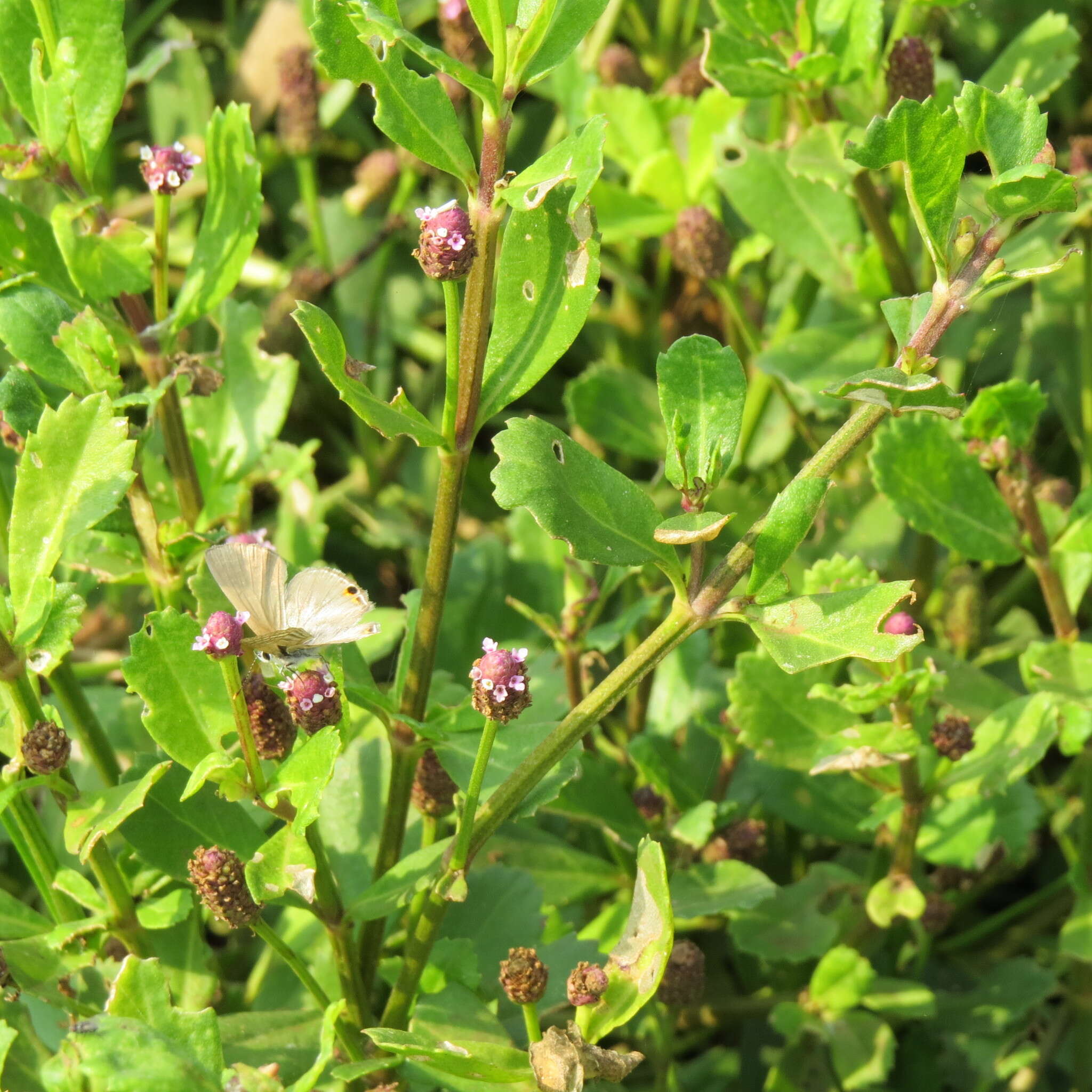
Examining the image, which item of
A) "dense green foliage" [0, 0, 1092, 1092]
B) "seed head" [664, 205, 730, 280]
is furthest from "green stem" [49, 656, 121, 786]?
"seed head" [664, 205, 730, 280]

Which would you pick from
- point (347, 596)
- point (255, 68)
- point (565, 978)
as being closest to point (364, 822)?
point (565, 978)

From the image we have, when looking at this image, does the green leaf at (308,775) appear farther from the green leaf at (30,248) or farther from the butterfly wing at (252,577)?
the green leaf at (30,248)

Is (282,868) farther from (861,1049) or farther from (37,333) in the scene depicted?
(861,1049)

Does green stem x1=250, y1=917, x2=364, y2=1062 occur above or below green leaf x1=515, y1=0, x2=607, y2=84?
below

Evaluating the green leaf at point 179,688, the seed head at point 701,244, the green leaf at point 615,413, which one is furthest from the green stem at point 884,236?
the green leaf at point 179,688

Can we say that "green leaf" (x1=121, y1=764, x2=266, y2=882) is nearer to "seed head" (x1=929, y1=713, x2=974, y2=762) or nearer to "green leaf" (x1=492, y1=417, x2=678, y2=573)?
"green leaf" (x1=492, y1=417, x2=678, y2=573)

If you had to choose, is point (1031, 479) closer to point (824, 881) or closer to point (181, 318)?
point (824, 881)
